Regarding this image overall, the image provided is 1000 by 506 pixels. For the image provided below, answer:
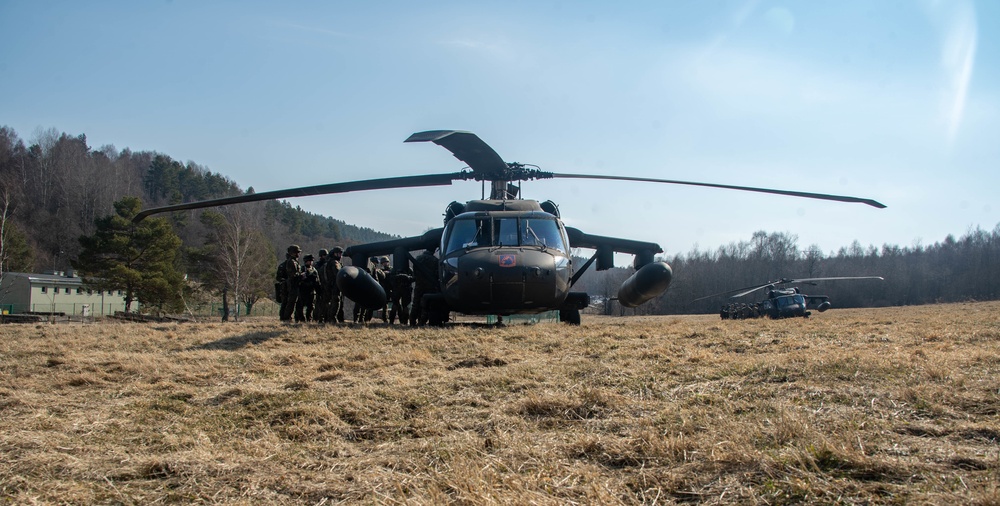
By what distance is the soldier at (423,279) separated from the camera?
39.8 feet

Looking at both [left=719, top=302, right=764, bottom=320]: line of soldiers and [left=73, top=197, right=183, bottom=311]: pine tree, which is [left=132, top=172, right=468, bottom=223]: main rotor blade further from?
[left=73, top=197, right=183, bottom=311]: pine tree

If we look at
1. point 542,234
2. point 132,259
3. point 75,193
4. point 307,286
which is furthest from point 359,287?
point 75,193

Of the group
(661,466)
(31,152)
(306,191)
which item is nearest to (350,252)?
(306,191)

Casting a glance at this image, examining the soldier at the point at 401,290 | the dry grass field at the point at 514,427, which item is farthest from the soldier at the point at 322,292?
the dry grass field at the point at 514,427

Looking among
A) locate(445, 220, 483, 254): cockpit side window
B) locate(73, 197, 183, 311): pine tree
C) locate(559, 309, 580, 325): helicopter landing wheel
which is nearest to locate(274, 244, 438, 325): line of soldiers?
locate(445, 220, 483, 254): cockpit side window

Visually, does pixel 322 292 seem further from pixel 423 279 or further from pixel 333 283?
pixel 423 279

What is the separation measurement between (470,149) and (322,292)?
203 inches

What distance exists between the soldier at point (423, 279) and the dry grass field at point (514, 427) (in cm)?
551

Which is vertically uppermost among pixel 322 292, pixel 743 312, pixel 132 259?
pixel 132 259

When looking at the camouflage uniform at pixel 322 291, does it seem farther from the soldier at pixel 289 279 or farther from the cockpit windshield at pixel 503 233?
the cockpit windshield at pixel 503 233

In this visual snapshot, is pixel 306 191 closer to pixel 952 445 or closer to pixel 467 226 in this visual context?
pixel 467 226

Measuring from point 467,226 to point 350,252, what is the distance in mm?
3071

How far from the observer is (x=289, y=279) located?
44.7ft

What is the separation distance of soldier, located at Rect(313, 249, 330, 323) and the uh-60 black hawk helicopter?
145cm
